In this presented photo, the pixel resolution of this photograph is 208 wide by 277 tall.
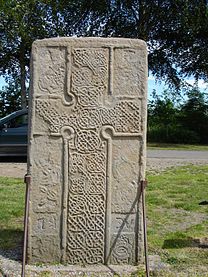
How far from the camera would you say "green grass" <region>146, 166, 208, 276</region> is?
5164 millimetres

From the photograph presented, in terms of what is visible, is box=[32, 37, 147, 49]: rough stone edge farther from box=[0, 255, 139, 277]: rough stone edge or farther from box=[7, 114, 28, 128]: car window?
box=[7, 114, 28, 128]: car window

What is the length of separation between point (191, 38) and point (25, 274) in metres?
24.8

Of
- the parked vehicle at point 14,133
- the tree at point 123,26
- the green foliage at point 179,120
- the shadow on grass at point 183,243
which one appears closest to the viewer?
the shadow on grass at point 183,243

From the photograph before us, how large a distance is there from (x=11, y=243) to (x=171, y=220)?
2.38 metres

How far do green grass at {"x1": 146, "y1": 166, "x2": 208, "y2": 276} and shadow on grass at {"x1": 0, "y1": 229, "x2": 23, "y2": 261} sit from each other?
142 centimetres

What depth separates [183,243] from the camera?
5.66 m

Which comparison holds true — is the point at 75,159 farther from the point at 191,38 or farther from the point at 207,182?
the point at 191,38

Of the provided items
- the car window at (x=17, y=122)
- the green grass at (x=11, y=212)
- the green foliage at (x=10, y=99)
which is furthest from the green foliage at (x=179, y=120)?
the green grass at (x=11, y=212)

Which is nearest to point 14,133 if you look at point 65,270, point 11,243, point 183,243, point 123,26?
point 11,243

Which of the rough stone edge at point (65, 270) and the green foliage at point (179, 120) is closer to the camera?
the rough stone edge at point (65, 270)

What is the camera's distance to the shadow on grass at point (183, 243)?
18.2 feet

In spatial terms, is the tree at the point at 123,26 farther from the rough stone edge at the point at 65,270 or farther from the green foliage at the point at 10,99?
the rough stone edge at the point at 65,270

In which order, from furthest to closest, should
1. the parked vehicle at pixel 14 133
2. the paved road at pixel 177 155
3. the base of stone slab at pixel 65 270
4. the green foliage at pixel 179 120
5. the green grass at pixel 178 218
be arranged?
the green foliage at pixel 179 120
the paved road at pixel 177 155
the parked vehicle at pixel 14 133
the green grass at pixel 178 218
the base of stone slab at pixel 65 270

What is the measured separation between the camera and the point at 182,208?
7.71 metres
